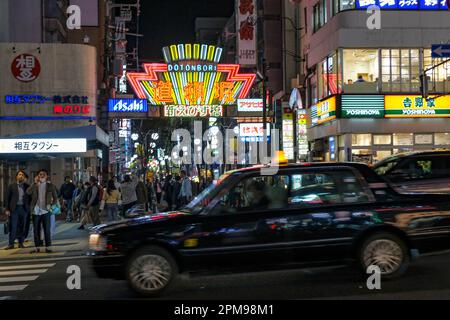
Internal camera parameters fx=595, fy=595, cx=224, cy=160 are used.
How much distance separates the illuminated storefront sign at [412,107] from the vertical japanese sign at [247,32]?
793 inches

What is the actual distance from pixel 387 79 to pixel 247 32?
2052 centimetres

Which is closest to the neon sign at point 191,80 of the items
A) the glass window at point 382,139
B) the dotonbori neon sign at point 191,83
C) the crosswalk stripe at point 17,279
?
the dotonbori neon sign at point 191,83

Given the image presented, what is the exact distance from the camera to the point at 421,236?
337 inches

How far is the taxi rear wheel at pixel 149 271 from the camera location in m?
8.01

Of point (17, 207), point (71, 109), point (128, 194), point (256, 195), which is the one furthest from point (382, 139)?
point (256, 195)

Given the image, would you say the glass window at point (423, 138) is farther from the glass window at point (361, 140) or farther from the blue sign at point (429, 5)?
the blue sign at point (429, 5)

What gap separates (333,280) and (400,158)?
6.01m

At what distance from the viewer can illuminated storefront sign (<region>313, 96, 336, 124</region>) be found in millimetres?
29625

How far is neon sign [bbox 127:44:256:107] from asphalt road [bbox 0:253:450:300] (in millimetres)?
20921

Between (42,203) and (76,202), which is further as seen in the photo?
(76,202)

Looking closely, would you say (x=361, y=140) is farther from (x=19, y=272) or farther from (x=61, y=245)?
(x=19, y=272)

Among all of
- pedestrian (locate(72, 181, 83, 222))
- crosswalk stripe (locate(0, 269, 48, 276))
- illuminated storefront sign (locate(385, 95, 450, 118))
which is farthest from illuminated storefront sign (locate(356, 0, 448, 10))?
crosswalk stripe (locate(0, 269, 48, 276))

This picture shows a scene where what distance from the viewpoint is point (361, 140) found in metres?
30.1
